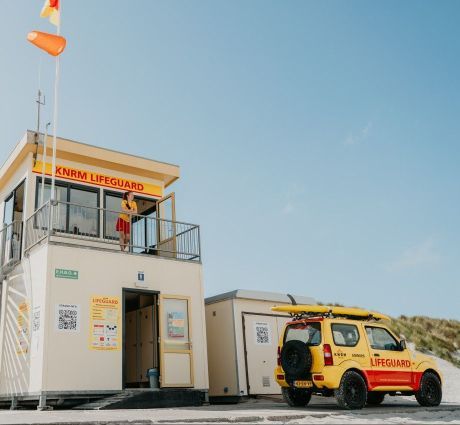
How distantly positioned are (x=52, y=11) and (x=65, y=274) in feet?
28.9

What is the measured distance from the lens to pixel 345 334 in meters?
11.4

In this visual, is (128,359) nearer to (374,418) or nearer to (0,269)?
(0,269)

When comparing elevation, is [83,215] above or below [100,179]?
below

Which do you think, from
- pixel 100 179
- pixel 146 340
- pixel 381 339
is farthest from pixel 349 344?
pixel 100 179

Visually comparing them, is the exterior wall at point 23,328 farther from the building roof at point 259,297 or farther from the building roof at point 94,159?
the building roof at point 259,297

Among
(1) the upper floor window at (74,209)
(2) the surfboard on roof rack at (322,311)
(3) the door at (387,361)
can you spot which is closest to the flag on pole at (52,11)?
(1) the upper floor window at (74,209)

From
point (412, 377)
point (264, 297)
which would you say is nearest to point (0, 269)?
point (264, 297)

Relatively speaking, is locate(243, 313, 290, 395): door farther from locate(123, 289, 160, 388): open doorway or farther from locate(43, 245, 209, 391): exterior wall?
locate(123, 289, 160, 388): open doorway

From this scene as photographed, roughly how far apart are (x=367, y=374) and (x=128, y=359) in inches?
297

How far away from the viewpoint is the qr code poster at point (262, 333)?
15812 millimetres

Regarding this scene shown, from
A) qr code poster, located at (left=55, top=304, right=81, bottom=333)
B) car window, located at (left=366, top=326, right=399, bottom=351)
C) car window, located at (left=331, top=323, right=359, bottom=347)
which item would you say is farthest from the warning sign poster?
car window, located at (left=366, top=326, right=399, bottom=351)

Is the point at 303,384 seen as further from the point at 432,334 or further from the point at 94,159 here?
the point at 432,334

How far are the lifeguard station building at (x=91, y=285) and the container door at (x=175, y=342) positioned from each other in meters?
0.03

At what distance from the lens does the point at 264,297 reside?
16.3 m
